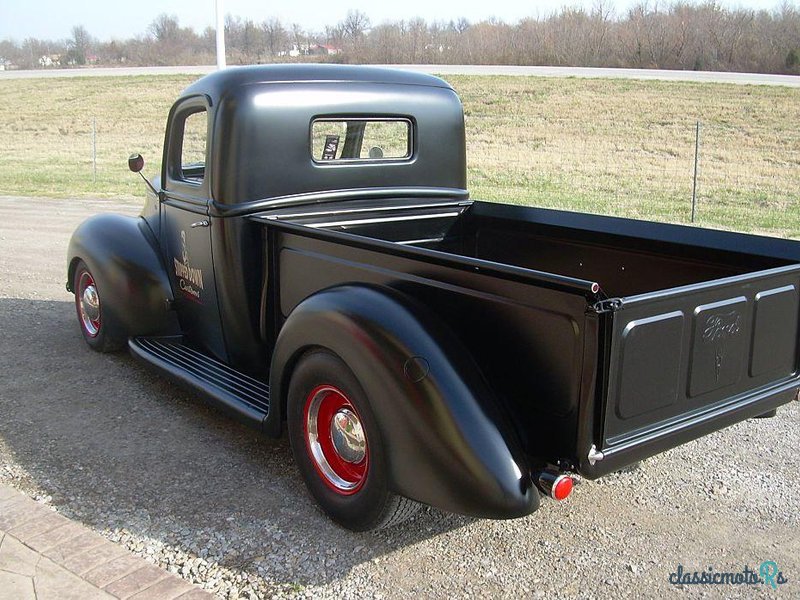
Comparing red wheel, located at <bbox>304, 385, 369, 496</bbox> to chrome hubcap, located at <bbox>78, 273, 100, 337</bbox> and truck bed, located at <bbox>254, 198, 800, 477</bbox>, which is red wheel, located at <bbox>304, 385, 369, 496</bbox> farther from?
chrome hubcap, located at <bbox>78, 273, 100, 337</bbox>

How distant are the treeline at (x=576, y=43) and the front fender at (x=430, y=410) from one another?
35412mm

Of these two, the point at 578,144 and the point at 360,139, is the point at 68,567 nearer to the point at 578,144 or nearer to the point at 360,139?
the point at 360,139

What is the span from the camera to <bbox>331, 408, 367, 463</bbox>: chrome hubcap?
10.4 feet

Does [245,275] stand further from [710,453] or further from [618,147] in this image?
[618,147]

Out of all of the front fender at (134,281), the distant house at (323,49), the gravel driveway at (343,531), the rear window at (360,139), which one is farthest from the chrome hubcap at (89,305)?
the distant house at (323,49)

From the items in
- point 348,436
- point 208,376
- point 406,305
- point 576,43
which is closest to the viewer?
point 406,305

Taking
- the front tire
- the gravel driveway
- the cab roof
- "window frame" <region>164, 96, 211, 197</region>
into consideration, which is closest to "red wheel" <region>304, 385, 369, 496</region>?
the front tire

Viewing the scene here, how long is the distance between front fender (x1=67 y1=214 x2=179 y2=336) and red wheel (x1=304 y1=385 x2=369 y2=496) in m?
1.79

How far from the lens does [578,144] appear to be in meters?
20.0

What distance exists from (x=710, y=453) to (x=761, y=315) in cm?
112

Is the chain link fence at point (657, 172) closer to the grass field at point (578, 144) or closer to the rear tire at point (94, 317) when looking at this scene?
the grass field at point (578, 144)

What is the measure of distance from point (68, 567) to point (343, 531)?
1.01 m

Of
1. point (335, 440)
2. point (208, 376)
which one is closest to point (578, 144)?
point (208, 376)

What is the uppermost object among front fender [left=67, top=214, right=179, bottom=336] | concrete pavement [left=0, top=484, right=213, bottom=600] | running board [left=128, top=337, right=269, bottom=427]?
front fender [left=67, top=214, right=179, bottom=336]
